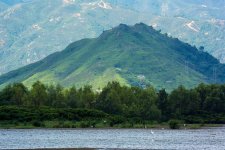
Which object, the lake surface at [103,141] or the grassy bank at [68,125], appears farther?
the grassy bank at [68,125]

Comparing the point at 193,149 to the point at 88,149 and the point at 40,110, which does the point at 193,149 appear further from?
the point at 40,110

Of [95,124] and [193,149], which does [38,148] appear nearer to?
[193,149]

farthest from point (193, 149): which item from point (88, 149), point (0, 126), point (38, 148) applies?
A: point (0, 126)

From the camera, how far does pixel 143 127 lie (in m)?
193

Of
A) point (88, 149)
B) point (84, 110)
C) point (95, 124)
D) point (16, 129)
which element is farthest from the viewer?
point (84, 110)

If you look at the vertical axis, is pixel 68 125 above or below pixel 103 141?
above

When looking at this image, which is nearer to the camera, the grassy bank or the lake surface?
the lake surface

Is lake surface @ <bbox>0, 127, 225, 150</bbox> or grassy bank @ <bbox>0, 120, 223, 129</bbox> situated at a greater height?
grassy bank @ <bbox>0, 120, 223, 129</bbox>

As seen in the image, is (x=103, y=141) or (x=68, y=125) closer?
(x=103, y=141)

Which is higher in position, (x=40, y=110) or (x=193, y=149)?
(x=40, y=110)

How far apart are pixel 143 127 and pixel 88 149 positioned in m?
94.0

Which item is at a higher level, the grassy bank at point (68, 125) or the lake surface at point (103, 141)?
the grassy bank at point (68, 125)

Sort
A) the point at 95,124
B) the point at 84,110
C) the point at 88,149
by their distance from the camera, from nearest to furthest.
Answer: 1. the point at 88,149
2. the point at 95,124
3. the point at 84,110

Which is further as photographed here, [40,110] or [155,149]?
[40,110]
